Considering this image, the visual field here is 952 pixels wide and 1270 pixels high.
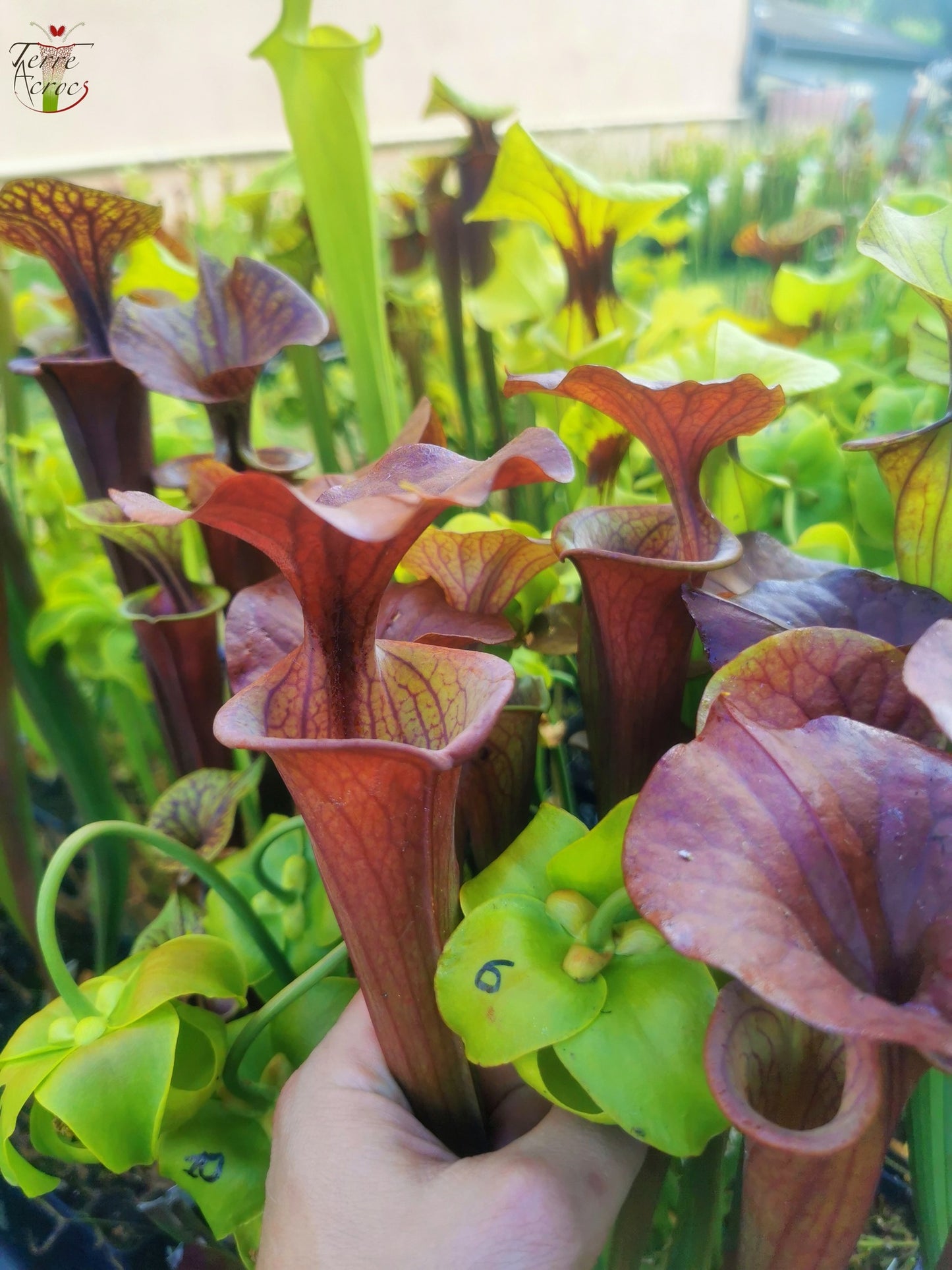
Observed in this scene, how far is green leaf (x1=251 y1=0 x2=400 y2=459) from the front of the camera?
0.57m

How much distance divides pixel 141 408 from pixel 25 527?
43 cm

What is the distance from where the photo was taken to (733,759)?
0.26m

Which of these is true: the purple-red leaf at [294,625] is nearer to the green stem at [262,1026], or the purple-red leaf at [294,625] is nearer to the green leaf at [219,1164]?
the green stem at [262,1026]

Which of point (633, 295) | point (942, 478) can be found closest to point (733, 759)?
point (942, 478)

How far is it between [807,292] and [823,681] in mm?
717

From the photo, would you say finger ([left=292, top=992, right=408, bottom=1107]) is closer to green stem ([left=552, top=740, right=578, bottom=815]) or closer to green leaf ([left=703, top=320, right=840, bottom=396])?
green stem ([left=552, top=740, right=578, bottom=815])

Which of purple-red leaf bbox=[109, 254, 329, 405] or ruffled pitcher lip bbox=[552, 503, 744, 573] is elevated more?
purple-red leaf bbox=[109, 254, 329, 405]

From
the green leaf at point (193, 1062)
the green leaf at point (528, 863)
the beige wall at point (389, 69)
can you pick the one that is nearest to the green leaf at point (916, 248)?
the green leaf at point (528, 863)

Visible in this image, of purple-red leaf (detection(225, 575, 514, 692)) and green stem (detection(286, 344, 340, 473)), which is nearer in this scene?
purple-red leaf (detection(225, 575, 514, 692))

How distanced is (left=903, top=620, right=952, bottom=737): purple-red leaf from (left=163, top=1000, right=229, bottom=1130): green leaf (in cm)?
39

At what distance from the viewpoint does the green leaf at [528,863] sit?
374mm

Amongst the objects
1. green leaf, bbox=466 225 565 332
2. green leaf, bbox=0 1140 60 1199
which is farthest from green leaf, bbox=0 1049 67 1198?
green leaf, bbox=466 225 565 332

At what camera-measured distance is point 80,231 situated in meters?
0.53

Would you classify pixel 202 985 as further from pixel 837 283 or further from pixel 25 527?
pixel 837 283
